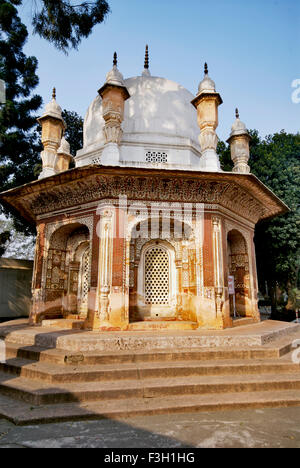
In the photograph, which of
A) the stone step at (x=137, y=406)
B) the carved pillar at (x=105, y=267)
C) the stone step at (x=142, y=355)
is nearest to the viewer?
the stone step at (x=137, y=406)

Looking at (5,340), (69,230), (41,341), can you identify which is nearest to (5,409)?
(41,341)

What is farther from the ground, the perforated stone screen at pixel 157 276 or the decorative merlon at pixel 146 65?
the decorative merlon at pixel 146 65

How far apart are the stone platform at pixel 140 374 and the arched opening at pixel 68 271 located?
8.55 ft

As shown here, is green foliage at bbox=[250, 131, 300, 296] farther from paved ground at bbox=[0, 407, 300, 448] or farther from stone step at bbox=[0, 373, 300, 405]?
paved ground at bbox=[0, 407, 300, 448]

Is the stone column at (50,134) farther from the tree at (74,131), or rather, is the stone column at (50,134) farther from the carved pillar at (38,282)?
the tree at (74,131)

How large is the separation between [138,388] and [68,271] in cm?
589

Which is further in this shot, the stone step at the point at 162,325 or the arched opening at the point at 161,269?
the arched opening at the point at 161,269

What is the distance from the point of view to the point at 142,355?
555cm

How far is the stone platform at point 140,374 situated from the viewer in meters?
Answer: 4.23

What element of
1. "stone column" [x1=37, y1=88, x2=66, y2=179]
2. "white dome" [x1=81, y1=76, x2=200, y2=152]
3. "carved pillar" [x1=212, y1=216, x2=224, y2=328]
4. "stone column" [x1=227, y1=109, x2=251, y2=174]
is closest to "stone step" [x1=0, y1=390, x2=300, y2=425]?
"carved pillar" [x1=212, y1=216, x2=224, y2=328]

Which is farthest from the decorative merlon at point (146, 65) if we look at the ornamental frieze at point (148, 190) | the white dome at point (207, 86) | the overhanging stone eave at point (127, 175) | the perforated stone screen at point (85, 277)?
the perforated stone screen at point (85, 277)

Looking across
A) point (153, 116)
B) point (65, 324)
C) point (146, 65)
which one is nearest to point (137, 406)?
point (65, 324)
